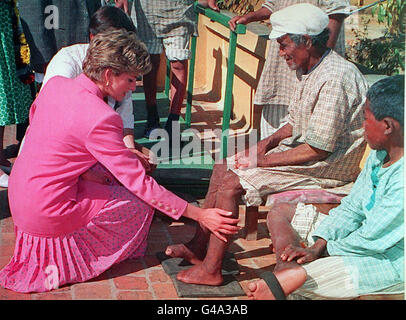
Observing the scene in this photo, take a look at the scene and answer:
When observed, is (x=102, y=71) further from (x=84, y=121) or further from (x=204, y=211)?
(x=204, y=211)

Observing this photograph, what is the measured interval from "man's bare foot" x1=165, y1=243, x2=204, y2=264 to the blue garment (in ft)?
2.98

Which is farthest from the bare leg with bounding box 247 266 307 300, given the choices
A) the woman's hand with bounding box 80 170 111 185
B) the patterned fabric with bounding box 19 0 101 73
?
the patterned fabric with bounding box 19 0 101 73

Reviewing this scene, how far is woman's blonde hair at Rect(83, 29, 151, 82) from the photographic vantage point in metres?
3.43

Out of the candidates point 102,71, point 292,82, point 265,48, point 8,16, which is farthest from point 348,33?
point 102,71

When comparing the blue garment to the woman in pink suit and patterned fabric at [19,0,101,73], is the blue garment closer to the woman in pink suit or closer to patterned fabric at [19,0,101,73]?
the woman in pink suit

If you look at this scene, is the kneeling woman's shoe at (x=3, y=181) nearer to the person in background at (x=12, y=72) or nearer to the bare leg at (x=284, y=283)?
the person in background at (x=12, y=72)

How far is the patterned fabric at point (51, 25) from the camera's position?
5.21 meters

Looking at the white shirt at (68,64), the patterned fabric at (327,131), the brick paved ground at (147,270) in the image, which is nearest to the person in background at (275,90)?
the brick paved ground at (147,270)

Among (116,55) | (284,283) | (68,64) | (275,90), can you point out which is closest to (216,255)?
(284,283)

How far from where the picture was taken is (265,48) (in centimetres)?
623

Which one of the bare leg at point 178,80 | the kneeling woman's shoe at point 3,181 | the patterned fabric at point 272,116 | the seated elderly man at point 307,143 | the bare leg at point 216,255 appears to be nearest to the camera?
the bare leg at point 216,255

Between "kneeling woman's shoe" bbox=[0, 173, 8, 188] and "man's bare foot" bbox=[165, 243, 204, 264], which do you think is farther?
"kneeling woman's shoe" bbox=[0, 173, 8, 188]
